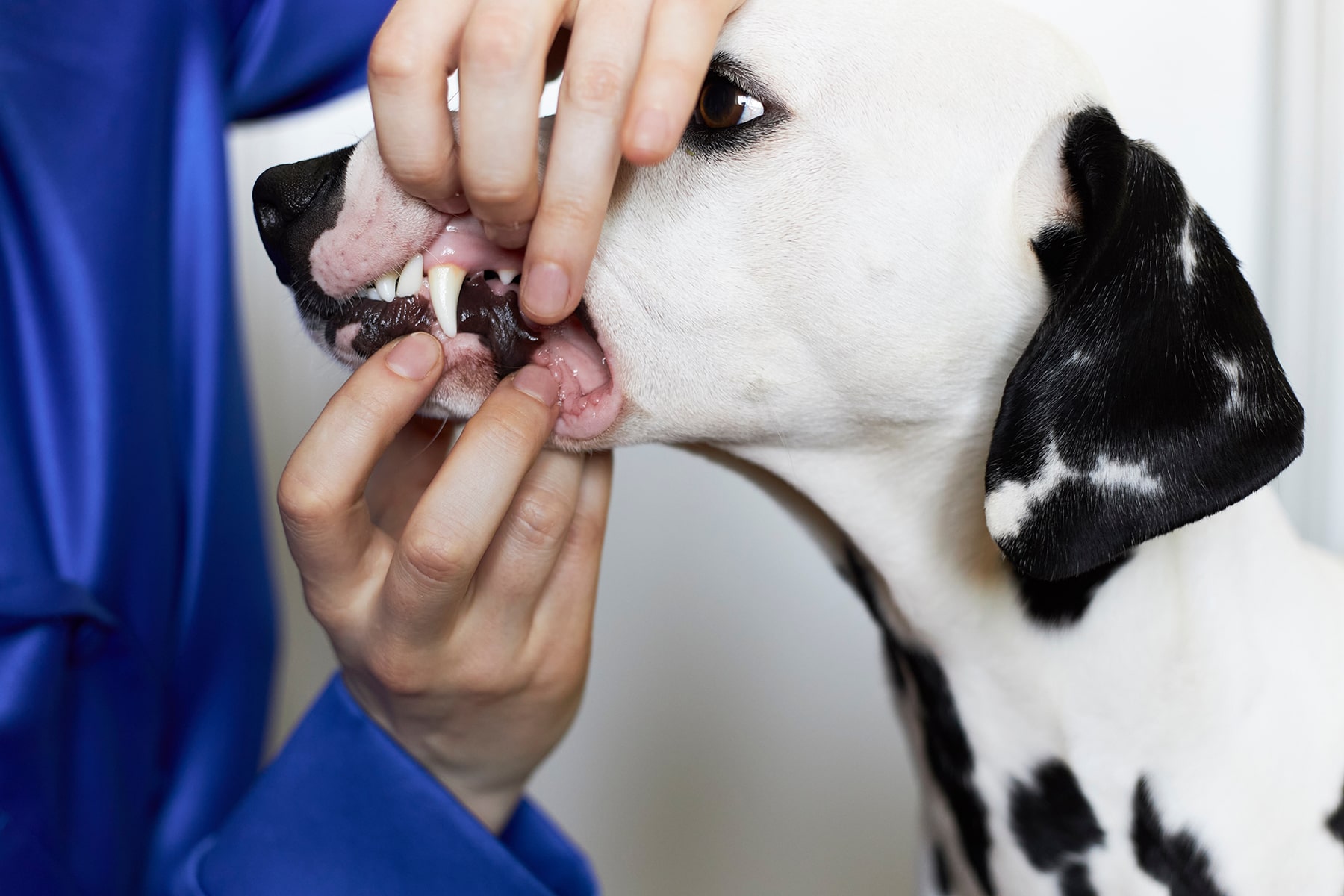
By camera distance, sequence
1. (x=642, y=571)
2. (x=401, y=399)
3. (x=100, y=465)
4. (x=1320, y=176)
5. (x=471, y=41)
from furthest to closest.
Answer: (x=642, y=571) < (x=1320, y=176) < (x=100, y=465) < (x=401, y=399) < (x=471, y=41)

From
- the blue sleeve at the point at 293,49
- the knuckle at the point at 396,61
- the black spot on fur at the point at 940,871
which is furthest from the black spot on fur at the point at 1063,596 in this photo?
the blue sleeve at the point at 293,49

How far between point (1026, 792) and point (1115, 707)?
10cm

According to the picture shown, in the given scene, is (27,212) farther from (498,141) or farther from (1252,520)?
(1252,520)

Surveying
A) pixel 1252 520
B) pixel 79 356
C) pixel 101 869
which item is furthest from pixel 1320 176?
pixel 101 869

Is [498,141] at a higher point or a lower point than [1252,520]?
higher

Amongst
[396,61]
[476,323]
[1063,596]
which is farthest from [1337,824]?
[396,61]

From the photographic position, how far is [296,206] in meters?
0.75

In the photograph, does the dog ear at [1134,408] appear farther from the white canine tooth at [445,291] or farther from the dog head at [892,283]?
the white canine tooth at [445,291]

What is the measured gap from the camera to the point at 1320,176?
1.63m

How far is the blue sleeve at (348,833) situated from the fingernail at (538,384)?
30 cm

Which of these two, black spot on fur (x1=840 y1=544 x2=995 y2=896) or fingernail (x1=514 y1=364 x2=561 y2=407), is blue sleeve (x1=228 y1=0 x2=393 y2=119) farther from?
black spot on fur (x1=840 y1=544 x2=995 y2=896)

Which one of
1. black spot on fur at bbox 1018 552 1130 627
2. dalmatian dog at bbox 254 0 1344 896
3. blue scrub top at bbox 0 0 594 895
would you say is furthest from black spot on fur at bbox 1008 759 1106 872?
blue scrub top at bbox 0 0 594 895

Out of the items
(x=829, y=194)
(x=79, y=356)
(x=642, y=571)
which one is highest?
(x=829, y=194)

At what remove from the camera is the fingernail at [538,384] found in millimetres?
748
